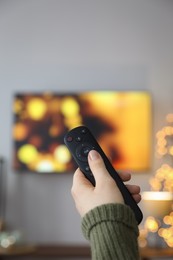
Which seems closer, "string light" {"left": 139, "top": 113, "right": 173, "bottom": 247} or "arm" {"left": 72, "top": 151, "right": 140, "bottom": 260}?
"arm" {"left": 72, "top": 151, "right": 140, "bottom": 260}

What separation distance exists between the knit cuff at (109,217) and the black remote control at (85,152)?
90mm

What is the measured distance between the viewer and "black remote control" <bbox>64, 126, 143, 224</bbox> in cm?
52

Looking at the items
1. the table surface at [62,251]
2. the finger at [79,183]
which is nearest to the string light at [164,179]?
the table surface at [62,251]

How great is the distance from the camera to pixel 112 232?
0.39 meters

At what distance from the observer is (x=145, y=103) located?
8.92 ft

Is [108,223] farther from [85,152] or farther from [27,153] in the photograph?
[27,153]

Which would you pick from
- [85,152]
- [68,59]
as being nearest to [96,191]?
[85,152]

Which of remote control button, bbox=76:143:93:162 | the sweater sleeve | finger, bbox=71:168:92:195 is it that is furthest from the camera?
remote control button, bbox=76:143:93:162

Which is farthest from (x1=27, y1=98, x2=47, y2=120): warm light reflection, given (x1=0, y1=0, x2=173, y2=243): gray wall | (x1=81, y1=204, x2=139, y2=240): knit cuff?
(x1=81, y1=204, x2=139, y2=240): knit cuff

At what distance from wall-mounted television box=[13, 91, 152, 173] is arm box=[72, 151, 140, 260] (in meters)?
2.24

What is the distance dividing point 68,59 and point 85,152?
2260 millimetres

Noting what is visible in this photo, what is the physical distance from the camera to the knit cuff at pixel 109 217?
15.7 inches

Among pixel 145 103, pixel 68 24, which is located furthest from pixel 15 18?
pixel 145 103

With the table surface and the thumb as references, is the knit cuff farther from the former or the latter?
the table surface
